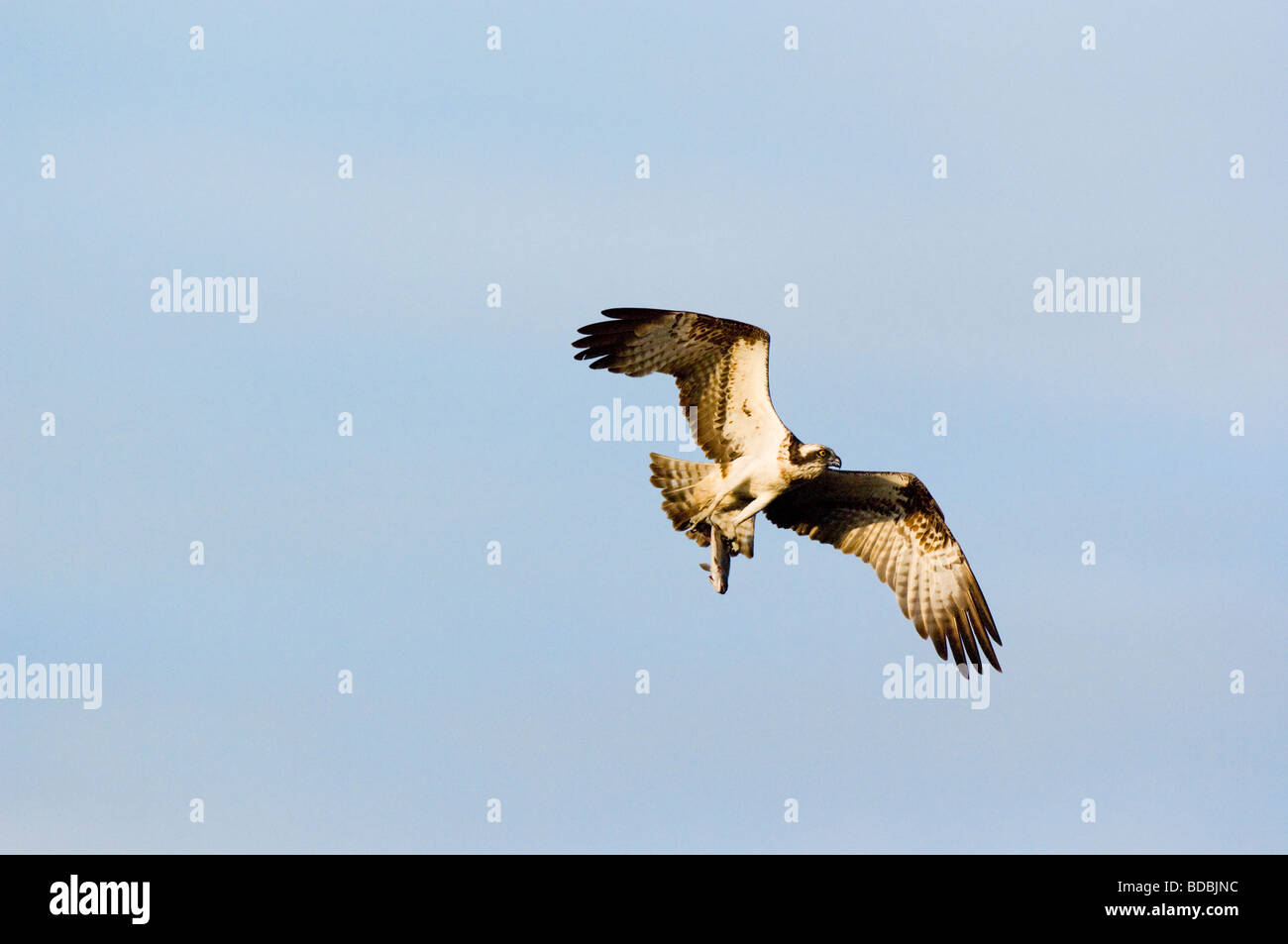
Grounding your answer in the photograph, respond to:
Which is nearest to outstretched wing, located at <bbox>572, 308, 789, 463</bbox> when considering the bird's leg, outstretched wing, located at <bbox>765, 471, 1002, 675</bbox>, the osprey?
the osprey

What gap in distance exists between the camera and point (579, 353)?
21750 mm

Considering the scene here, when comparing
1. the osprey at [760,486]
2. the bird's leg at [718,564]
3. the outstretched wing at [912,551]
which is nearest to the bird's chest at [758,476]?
the osprey at [760,486]

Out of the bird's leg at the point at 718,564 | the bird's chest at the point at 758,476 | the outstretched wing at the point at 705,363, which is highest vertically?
the outstretched wing at the point at 705,363

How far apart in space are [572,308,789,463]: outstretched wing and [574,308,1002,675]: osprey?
11mm

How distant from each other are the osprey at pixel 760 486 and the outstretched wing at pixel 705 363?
11 mm

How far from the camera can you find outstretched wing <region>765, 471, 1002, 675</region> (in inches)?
923

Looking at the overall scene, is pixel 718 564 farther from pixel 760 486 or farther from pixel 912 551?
pixel 912 551

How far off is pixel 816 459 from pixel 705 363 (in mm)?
1639

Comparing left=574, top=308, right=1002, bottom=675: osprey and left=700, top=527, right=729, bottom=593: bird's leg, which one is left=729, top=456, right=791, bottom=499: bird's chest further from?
left=700, top=527, right=729, bottom=593: bird's leg

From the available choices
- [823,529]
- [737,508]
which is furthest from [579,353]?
[823,529]

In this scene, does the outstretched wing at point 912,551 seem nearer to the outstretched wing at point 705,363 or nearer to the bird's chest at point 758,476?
the bird's chest at point 758,476

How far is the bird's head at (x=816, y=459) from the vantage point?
851 inches

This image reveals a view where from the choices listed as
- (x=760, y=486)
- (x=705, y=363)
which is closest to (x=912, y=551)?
(x=760, y=486)
